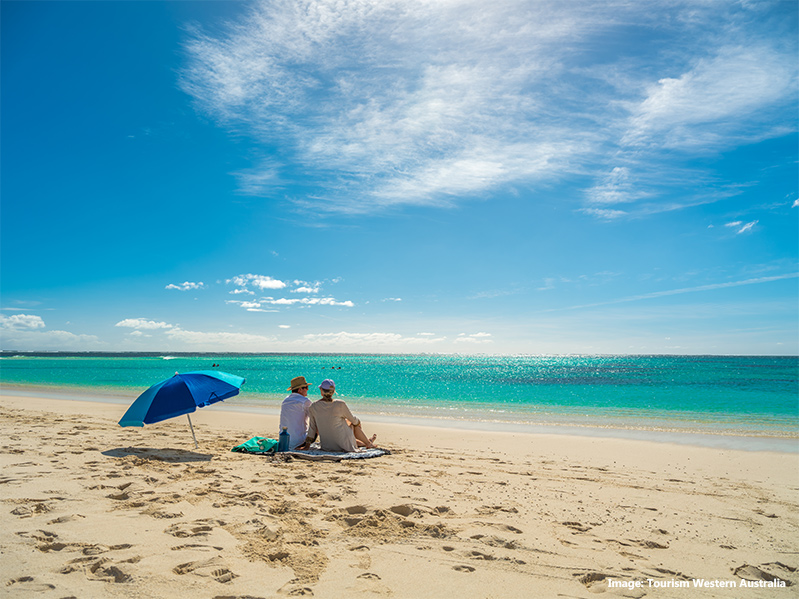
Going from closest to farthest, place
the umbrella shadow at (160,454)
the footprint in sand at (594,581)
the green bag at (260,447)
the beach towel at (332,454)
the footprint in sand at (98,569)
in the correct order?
the footprint in sand at (98,569) < the footprint in sand at (594,581) < the umbrella shadow at (160,454) < the beach towel at (332,454) < the green bag at (260,447)

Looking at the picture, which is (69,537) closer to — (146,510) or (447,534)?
(146,510)

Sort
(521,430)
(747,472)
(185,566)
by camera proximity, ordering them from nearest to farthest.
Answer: (185,566), (747,472), (521,430)

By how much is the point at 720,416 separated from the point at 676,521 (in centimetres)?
1731

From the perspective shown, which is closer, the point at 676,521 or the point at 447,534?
the point at 447,534

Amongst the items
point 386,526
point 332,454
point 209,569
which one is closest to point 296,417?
point 332,454

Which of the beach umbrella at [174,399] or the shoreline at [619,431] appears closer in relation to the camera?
the beach umbrella at [174,399]

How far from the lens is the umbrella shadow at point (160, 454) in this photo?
8.16 metres

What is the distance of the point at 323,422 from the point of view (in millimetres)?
8898

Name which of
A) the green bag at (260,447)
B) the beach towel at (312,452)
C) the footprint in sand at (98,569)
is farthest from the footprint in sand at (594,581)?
the green bag at (260,447)

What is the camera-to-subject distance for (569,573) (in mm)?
4027

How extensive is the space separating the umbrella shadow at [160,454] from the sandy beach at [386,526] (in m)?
0.05

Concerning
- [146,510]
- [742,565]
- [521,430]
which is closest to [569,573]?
[742,565]

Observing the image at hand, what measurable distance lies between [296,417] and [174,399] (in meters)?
2.40

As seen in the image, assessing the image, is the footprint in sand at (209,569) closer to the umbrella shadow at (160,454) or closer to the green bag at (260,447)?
the umbrella shadow at (160,454)
